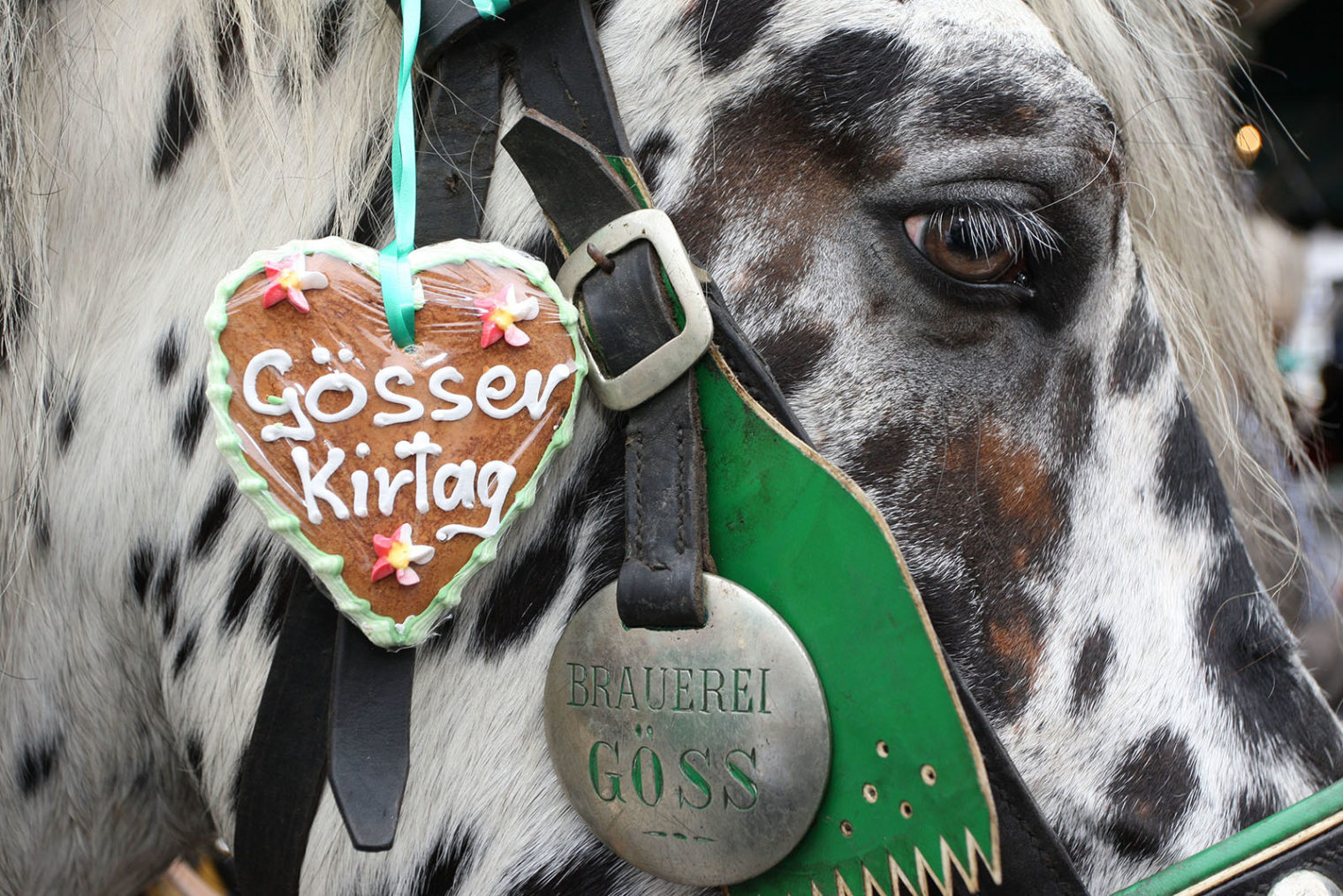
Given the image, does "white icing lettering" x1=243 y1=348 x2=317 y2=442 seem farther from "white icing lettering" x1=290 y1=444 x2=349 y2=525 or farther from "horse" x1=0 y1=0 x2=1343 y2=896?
"horse" x1=0 y1=0 x2=1343 y2=896

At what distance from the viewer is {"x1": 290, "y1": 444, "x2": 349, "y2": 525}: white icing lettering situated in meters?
0.60

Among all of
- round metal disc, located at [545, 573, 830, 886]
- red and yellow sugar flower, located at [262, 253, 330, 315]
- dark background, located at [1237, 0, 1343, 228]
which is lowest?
dark background, located at [1237, 0, 1343, 228]

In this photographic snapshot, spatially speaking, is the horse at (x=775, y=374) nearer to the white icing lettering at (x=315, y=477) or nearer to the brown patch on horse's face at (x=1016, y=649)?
the brown patch on horse's face at (x=1016, y=649)

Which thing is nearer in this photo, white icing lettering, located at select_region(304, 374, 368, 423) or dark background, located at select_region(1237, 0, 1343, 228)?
white icing lettering, located at select_region(304, 374, 368, 423)

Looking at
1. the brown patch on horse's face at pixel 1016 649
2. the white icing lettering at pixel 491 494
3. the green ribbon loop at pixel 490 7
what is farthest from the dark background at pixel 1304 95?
the white icing lettering at pixel 491 494

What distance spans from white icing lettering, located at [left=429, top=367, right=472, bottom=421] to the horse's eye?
304 mm

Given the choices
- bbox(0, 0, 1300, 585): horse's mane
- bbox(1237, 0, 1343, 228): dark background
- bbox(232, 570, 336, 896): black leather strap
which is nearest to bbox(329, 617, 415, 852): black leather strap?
bbox(232, 570, 336, 896): black leather strap

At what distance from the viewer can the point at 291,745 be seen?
68 cm

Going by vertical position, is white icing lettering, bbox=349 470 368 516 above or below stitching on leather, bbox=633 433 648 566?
above

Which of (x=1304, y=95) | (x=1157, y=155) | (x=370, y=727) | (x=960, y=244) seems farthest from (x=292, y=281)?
(x=1304, y=95)

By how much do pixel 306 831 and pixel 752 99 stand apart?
0.58 meters

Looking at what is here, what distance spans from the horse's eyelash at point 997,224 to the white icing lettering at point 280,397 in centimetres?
41

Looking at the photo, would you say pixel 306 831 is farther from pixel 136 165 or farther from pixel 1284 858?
pixel 1284 858

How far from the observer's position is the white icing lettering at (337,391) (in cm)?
60
